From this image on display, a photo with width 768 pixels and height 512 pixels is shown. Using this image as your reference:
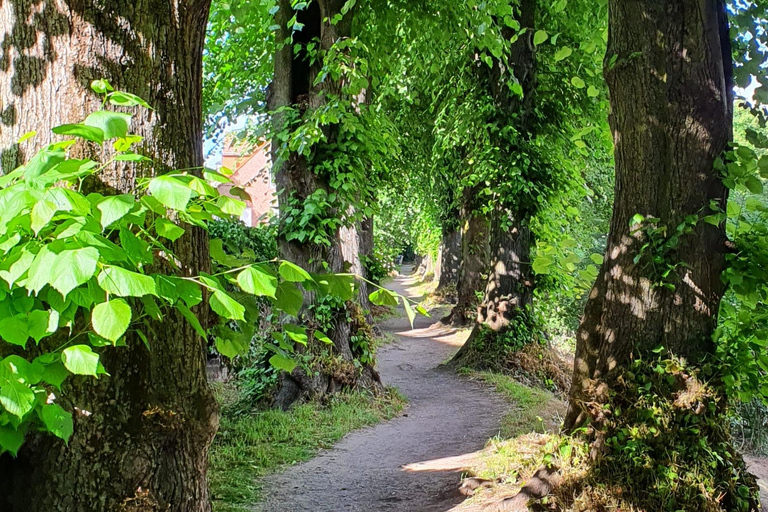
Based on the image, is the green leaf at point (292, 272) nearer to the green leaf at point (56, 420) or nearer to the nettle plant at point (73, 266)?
the nettle plant at point (73, 266)

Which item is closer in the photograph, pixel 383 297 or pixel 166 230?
pixel 166 230

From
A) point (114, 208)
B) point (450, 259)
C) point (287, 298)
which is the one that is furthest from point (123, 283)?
point (450, 259)

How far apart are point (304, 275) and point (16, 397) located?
79 cm

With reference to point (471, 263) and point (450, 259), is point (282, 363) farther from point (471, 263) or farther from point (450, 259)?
point (450, 259)

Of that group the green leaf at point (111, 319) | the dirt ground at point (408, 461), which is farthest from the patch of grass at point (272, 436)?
the green leaf at point (111, 319)

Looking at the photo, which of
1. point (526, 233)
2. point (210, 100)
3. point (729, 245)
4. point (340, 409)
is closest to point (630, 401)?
point (729, 245)

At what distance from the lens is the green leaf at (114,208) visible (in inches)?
53.1

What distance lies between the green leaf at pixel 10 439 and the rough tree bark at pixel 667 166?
332cm

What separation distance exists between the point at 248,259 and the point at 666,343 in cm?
272

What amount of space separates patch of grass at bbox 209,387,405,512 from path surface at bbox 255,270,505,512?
0.16 meters

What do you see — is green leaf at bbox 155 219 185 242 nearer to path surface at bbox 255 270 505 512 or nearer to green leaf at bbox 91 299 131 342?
green leaf at bbox 91 299 131 342

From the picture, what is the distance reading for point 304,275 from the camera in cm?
171

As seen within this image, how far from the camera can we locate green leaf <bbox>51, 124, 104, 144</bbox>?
4.65 feet

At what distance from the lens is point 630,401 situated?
11.9 feet
